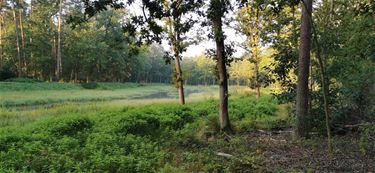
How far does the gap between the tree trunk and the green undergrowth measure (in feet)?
5.78

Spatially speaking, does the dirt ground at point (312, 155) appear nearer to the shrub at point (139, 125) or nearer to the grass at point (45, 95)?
the shrub at point (139, 125)

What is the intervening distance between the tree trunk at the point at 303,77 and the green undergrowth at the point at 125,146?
5.78 feet

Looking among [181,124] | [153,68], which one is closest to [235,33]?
[181,124]

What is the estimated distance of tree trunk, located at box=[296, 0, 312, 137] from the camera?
379 inches

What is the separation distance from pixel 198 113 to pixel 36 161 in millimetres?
9611

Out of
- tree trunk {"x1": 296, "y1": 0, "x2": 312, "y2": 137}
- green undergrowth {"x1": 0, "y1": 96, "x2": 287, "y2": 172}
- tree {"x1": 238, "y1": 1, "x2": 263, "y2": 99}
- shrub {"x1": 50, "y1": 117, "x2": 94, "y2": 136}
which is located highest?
tree {"x1": 238, "y1": 1, "x2": 263, "y2": 99}

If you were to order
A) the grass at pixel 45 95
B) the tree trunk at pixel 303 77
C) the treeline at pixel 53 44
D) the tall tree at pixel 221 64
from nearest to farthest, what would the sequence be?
the tree trunk at pixel 303 77, the tall tree at pixel 221 64, the grass at pixel 45 95, the treeline at pixel 53 44

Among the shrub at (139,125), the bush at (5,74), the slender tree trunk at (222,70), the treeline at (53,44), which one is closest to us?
the slender tree trunk at (222,70)

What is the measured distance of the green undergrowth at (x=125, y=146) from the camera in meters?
7.67

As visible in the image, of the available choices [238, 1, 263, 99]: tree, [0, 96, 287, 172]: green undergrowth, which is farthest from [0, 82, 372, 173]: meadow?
[238, 1, 263, 99]: tree

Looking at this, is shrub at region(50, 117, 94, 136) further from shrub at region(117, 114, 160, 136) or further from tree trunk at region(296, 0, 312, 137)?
tree trunk at region(296, 0, 312, 137)

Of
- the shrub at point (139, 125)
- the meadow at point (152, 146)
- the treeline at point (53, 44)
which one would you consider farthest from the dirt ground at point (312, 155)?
the treeline at point (53, 44)

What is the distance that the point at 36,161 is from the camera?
783 cm

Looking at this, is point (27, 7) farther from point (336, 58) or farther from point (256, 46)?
point (336, 58)
